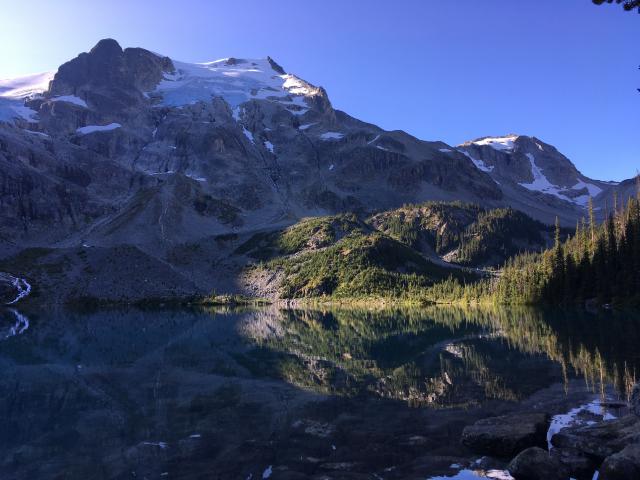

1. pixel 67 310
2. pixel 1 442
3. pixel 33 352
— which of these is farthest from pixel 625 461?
pixel 67 310

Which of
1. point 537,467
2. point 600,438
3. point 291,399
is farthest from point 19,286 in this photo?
point 600,438

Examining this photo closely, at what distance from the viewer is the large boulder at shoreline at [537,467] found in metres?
16.8

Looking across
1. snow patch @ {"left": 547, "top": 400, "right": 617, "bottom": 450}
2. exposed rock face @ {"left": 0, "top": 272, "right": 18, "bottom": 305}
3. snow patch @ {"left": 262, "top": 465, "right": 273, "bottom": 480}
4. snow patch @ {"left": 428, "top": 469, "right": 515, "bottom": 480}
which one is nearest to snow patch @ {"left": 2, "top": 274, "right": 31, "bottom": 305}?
exposed rock face @ {"left": 0, "top": 272, "right": 18, "bottom": 305}

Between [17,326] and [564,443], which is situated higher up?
[564,443]

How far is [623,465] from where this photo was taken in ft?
51.4

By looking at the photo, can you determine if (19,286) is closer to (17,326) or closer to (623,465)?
(17,326)

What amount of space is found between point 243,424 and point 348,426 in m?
5.70

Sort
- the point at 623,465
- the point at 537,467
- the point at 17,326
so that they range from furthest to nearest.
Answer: the point at 17,326
the point at 537,467
the point at 623,465

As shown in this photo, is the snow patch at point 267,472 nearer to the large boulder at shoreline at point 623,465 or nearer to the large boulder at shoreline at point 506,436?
the large boulder at shoreline at point 506,436

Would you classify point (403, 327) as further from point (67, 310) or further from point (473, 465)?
point (67, 310)

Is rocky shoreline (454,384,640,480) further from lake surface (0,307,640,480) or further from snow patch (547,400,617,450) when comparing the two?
lake surface (0,307,640,480)

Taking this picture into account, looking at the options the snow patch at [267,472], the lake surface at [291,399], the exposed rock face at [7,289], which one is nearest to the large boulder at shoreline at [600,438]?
the lake surface at [291,399]

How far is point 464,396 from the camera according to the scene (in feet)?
99.9

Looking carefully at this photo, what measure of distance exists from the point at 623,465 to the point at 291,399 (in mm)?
20363
